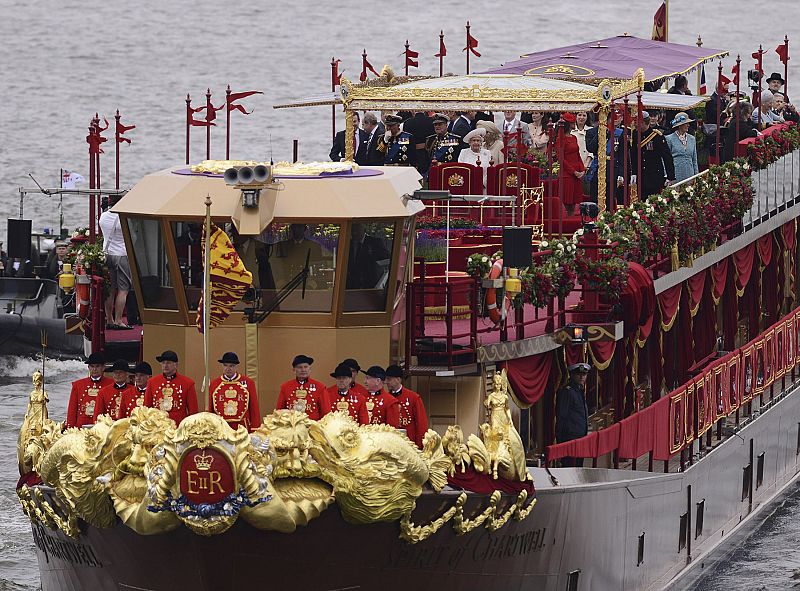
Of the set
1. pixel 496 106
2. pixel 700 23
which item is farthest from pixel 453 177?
pixel 700 23

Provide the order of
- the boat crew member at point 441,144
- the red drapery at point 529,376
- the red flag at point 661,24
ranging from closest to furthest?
1. the red drapery at point 529,376
2. the boat crew member at point 441,144
3. the red flag at point 661,24

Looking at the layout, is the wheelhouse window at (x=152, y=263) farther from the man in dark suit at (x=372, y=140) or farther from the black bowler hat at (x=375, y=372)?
the man in dark suit at (x=372, y=140)

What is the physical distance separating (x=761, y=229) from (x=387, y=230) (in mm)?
12994

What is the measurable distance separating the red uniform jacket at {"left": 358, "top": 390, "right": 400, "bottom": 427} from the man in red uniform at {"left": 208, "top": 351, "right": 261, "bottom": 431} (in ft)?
3.50

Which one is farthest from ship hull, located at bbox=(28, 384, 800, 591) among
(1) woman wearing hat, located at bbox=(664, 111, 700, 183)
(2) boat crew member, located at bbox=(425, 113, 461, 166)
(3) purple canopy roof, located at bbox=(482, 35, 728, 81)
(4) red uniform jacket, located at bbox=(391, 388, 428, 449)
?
(3) purple canopy roof, located at bbox=(482, 35, 728, 81)

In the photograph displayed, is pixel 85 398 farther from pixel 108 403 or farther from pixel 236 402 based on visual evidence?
pixel 236 402

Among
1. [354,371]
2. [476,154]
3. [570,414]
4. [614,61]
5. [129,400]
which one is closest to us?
[354,371]

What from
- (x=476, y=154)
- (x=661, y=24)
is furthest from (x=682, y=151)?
(x=661, y=24)

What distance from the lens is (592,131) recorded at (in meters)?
35.3

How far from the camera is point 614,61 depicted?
37.4 metres


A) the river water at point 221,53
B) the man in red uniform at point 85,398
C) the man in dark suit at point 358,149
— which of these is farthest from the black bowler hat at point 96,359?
the river water at point 221,53

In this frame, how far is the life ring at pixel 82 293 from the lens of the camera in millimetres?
26938

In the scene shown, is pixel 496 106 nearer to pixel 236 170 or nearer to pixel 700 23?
pixel 236 170

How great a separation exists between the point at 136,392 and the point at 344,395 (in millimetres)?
2216
